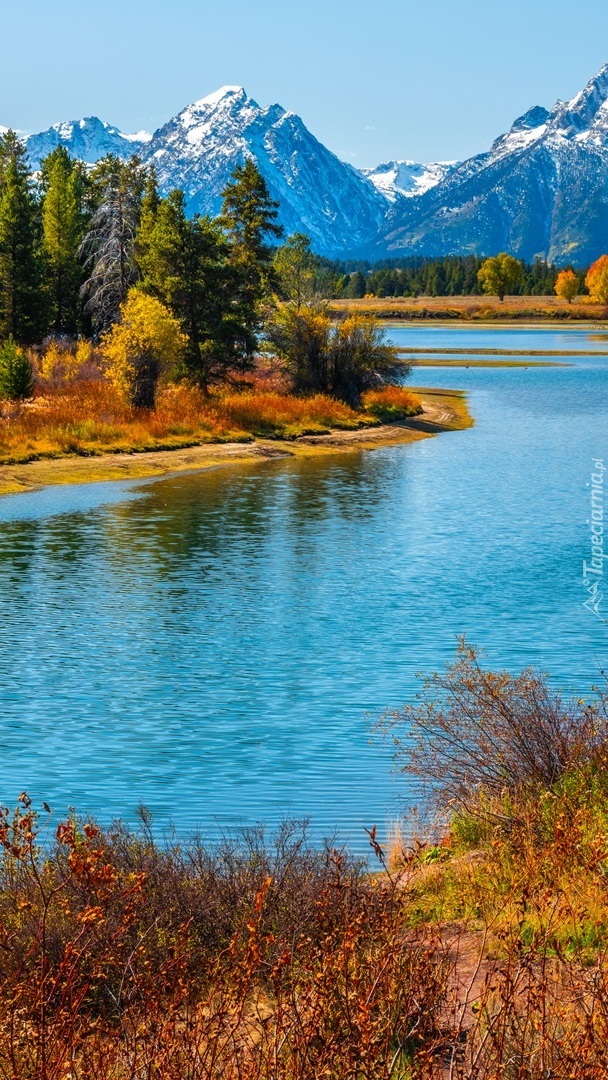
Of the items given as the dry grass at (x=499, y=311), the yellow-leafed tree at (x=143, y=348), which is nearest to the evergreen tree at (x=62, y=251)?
the yellow-leafed tree at (x=143, y=348)

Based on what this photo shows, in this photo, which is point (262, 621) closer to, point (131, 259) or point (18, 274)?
point (18, 274)

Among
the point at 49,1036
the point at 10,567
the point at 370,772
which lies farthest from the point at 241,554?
the point at 49,1036

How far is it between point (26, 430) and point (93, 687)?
27.1 m

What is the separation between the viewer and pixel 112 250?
216 ft

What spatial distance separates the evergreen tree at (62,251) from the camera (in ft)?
233

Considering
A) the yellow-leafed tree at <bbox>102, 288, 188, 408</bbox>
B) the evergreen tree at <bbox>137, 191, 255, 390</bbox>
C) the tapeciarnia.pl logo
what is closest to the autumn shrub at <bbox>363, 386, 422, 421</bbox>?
the evergreen tree at <bbox>137, 191, 255, 390</bbox>

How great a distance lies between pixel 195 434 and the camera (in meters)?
48.3

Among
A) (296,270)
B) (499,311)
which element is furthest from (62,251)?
(499,311)

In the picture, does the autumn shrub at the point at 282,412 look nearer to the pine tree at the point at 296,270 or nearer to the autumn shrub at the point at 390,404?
the autumn shrub at the point at 390,404

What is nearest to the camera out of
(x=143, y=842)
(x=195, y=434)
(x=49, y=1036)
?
(x=49, y=1036)

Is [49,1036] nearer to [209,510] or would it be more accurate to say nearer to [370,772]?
[370,772]

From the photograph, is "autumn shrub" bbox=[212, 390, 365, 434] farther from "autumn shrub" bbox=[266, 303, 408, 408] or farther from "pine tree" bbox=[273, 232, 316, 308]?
"pine tree" bbox=[273, 232, 316, 308]

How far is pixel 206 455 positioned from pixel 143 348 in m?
5.66

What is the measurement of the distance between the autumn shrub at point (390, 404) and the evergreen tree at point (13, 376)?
17933 mm
